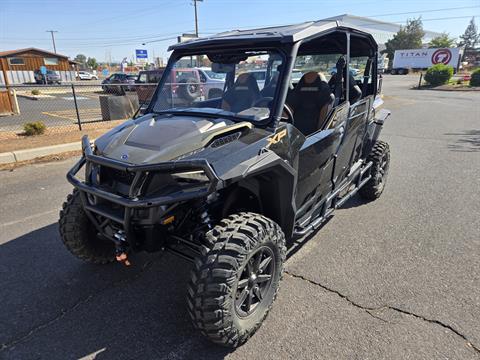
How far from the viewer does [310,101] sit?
3672 mm

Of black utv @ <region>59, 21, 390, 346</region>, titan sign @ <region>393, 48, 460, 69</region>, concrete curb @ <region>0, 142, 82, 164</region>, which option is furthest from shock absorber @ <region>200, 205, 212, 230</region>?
titan sign @ <region>393, 48, 460, 69</region>

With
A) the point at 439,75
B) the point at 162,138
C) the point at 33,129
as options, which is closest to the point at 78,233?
the point at 162,138

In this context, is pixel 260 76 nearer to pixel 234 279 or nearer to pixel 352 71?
pixel 352 71

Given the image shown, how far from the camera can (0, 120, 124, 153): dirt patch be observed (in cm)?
780

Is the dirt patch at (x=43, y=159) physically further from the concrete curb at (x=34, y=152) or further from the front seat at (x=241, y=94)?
the front seat at (x=241, y=94)

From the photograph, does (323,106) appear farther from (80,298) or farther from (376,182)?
(80,298)

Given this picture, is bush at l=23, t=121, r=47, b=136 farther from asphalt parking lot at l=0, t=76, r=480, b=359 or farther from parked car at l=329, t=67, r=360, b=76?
parked car at l=329, t=67, r=360, b=76

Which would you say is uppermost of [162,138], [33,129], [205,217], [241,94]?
[241,94]

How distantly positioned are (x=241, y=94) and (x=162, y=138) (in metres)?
0.95

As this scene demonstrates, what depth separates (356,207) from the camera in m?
4.77

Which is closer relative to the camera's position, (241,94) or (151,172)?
(151,172)

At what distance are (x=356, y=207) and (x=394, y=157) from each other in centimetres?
322

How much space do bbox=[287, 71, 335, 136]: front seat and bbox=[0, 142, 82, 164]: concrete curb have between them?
5.91 meters

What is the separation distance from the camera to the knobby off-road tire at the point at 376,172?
4746mm
